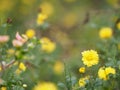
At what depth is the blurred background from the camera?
3.59m

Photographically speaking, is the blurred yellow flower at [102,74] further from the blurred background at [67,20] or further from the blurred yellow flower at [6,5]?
the blurred yellow flower at [6,5]

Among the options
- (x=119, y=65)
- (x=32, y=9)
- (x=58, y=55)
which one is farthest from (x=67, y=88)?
(x=32, y=9)

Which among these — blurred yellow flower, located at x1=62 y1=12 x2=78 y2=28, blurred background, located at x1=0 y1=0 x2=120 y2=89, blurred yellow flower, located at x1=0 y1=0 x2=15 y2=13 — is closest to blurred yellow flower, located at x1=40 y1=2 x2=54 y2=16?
blurred background, located at x1=0 y1=0 x2=120 y2=89

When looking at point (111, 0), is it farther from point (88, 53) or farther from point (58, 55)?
point (88, 53)

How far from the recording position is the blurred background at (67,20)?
3594 mm

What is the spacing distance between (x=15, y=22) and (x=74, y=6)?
911mm

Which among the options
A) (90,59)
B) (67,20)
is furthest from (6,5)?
(90,59)

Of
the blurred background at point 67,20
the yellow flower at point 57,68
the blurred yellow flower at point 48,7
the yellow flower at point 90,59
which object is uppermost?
the blurred yellow flower at point 48,7

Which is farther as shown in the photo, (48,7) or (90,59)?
(48,7)

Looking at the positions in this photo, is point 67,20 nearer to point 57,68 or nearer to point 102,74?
point 57,68

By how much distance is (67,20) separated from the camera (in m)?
4.84

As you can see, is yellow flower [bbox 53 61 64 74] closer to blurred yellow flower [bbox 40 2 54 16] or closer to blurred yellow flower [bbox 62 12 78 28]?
blurred yellow flower [bbox 62 12 78 28]

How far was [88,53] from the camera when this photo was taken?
218 centimetres

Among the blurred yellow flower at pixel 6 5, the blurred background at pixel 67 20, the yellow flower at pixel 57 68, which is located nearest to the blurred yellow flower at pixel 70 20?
the blurred background at pixel 67 20
